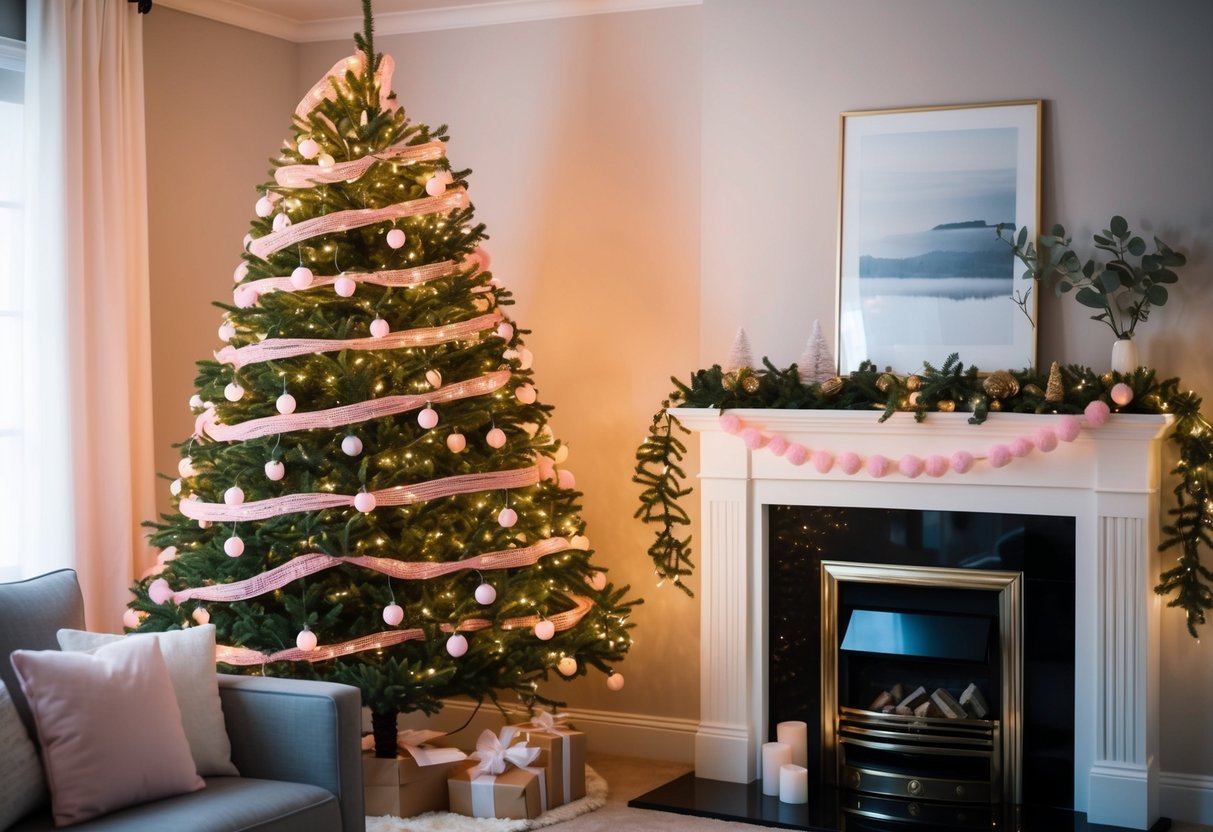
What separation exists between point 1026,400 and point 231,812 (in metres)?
2.55

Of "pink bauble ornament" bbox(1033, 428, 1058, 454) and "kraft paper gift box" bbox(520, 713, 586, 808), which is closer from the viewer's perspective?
"pink bauble ornament" bbox(1033, 428, 1058, 454)

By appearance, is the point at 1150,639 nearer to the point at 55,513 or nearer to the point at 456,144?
the point at 456,144

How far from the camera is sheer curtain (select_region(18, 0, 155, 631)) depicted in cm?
409

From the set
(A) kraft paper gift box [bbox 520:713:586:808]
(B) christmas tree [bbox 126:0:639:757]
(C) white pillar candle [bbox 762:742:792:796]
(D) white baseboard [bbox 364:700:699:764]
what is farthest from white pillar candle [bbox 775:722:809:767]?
(B) christmas tree [bbox 126:0:639:757]

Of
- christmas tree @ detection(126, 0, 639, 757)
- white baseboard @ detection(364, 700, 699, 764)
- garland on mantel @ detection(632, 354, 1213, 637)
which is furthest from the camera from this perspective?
white baseboard @ detection(364, 700, 699, 764)

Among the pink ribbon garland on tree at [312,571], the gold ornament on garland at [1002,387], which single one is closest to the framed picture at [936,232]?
the gold ornament on garland at [1002,387]

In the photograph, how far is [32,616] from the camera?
9.85 ft

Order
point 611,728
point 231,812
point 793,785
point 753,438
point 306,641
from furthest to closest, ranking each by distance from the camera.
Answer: point 611,728, point 753,438, point 793,785, point 306,641, point 231,812

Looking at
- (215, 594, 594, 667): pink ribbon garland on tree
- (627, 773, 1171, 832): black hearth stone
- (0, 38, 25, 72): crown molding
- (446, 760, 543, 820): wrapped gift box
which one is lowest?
(627, 773, 1171, 832): black hearth stone

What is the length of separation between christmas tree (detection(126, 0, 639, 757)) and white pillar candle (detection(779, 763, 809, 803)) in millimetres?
790

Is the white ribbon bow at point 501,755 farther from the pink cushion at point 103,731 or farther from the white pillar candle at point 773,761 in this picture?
the pink cushion at point 103,731

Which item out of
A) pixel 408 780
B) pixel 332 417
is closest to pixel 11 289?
pixel 332 417

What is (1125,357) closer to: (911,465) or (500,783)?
(911,465)

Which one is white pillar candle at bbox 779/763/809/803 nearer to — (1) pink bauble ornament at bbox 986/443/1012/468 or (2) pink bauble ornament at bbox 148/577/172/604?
(1) pink bauble ornament at bbox 986/443/1012/468
